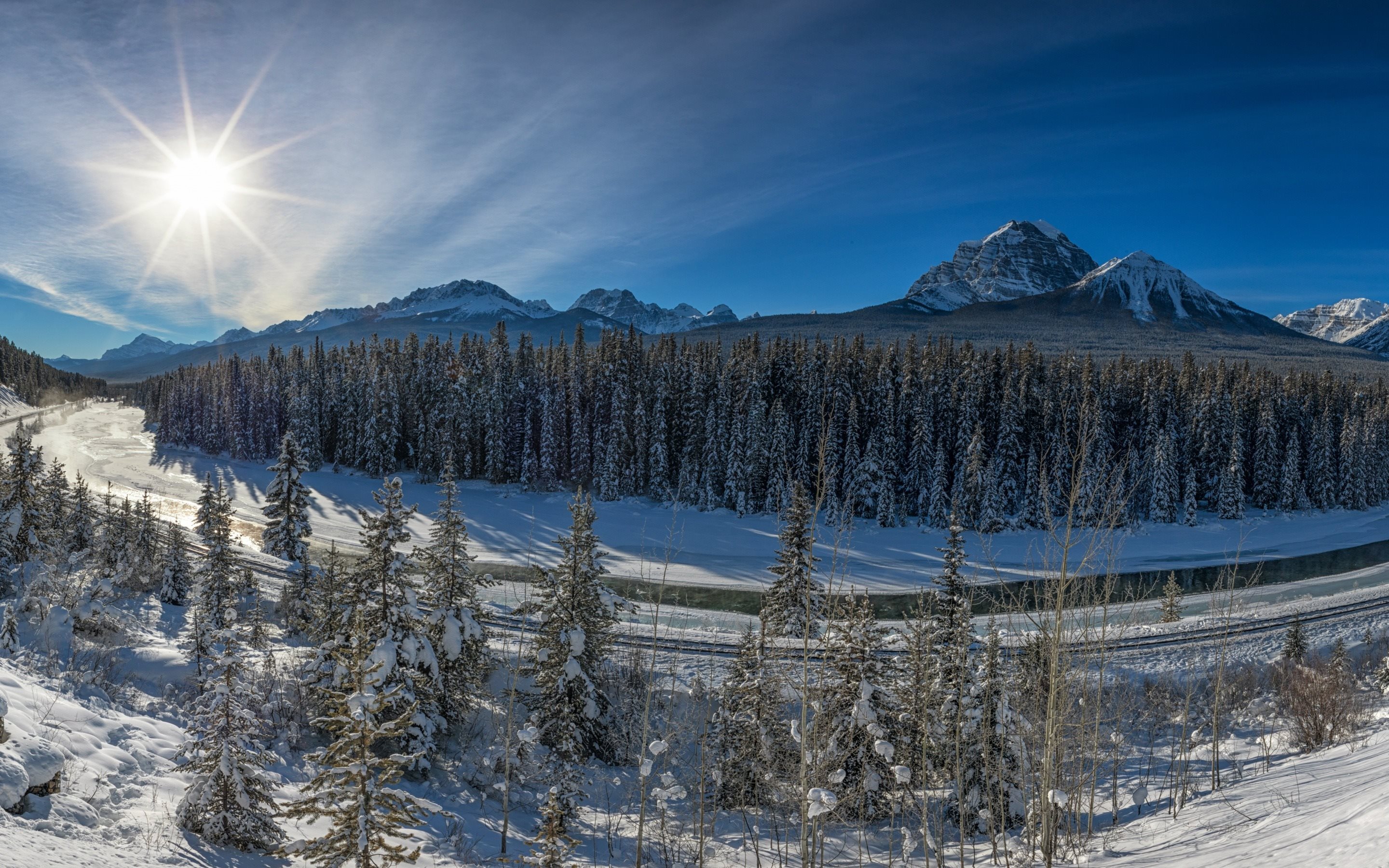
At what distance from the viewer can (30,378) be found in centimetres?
14612

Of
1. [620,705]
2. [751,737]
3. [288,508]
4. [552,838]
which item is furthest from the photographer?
[288,508]

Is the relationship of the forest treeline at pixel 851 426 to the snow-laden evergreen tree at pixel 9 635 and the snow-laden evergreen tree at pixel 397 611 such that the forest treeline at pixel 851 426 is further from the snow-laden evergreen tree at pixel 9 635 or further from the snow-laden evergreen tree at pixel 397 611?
the snow-laden evergreen tree at pixel 9 635

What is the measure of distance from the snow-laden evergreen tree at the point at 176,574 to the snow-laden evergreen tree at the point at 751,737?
21.5m

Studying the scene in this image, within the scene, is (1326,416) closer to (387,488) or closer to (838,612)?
(838,612)

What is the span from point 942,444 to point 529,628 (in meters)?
45.8

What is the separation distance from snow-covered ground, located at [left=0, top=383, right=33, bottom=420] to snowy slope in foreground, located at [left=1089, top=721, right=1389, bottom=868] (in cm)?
15836

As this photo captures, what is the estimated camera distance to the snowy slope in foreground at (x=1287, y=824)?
5.32 metres

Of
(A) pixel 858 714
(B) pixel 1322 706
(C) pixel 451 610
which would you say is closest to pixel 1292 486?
(B) pixel 1322 706

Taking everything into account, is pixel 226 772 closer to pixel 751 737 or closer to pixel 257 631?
pixel 751 737

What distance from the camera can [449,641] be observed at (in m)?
17.2

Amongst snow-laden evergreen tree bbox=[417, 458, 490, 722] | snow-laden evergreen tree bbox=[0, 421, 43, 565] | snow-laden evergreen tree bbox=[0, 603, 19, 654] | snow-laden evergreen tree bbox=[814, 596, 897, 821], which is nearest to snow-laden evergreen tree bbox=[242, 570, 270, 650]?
snow-laden evergreen tree bbox=[0, 603, 19, 654]

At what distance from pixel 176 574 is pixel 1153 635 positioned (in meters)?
38.7

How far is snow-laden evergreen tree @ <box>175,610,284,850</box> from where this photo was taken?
29.4 ft

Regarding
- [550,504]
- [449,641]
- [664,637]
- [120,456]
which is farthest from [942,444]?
[120,456]
